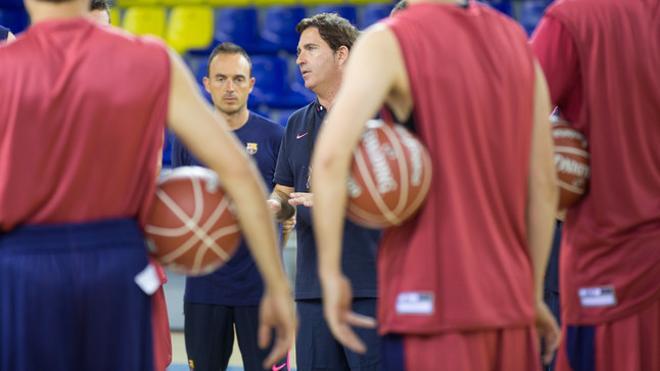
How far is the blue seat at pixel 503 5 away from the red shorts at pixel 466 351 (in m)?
8.68

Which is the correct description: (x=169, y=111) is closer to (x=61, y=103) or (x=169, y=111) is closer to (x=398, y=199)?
(x=61, y=103)

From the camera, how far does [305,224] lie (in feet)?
17.6

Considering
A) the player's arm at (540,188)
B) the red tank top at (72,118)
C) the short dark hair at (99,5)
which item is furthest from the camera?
the short dark hair at (99,5)

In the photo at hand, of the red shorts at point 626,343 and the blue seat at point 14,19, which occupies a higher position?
the blue seat at point 14,19

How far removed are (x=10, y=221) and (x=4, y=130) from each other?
0.24 meters

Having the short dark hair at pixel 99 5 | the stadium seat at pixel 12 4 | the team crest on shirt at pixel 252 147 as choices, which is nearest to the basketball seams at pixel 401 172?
the short dark hair at pixel 99 5

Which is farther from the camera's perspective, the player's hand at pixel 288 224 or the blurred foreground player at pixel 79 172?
the player's hand at pixel 288 224

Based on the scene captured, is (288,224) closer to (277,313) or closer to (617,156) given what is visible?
(617,156)

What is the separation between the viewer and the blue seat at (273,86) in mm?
11398

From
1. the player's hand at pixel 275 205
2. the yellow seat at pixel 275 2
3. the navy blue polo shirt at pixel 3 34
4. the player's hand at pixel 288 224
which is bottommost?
the player's hand at pixel 288 224

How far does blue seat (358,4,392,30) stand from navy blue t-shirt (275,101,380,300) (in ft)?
19.0

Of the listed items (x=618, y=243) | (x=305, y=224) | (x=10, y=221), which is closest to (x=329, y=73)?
(x=305, y=224)

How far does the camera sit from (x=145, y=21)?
11.7 m

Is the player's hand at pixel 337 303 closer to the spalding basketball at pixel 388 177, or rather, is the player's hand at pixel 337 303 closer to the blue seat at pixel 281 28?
the spalding basketball at pixel 388 177
